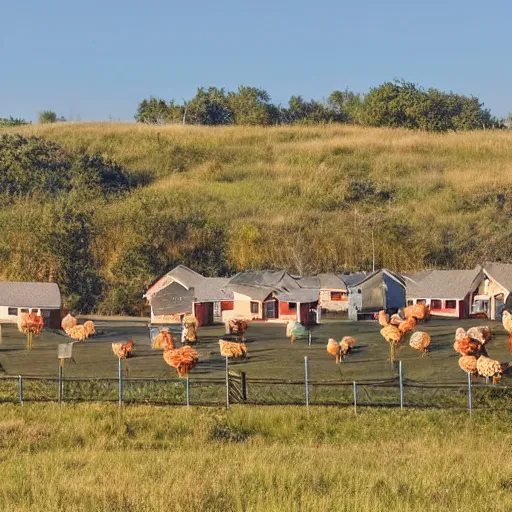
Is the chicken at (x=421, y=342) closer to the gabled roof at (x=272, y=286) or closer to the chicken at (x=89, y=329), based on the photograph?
the gabled roof at (x=272, y=286)

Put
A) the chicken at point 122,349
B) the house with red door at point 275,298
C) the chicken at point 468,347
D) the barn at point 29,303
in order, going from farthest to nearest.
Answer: the house with red door at point 275,298, the barn at point 29,303, the chicken at point 122,349, the chicken at point 468,347

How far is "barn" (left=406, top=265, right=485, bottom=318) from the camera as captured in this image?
128 feet

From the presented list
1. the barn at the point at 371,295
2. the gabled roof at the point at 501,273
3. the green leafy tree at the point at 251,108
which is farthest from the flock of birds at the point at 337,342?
the green leafy tree at the point at 251,108

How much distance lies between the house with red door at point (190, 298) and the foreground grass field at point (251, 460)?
15.5m

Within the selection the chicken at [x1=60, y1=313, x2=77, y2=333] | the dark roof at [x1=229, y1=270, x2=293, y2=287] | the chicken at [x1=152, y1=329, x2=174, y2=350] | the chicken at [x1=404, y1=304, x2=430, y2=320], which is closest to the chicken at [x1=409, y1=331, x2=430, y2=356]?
the chicken at [x1=404, y1=304, x2=430, y2=320]

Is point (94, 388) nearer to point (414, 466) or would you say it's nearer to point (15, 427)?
point (15, 427)

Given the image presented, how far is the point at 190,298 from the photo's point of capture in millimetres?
39312

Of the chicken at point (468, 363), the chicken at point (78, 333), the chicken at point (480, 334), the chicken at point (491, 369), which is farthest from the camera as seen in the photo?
the chicken at point (78, 333)

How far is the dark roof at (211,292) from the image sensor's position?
129ft

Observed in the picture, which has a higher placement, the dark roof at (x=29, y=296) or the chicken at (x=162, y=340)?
the dark roof at (x=29, y=296)

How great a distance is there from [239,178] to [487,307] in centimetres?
3825

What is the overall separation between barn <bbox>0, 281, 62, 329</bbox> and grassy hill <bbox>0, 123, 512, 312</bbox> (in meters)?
8.48

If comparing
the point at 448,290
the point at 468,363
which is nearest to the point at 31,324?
the point at 448,290

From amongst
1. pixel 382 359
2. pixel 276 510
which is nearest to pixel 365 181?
pixel 382 359
